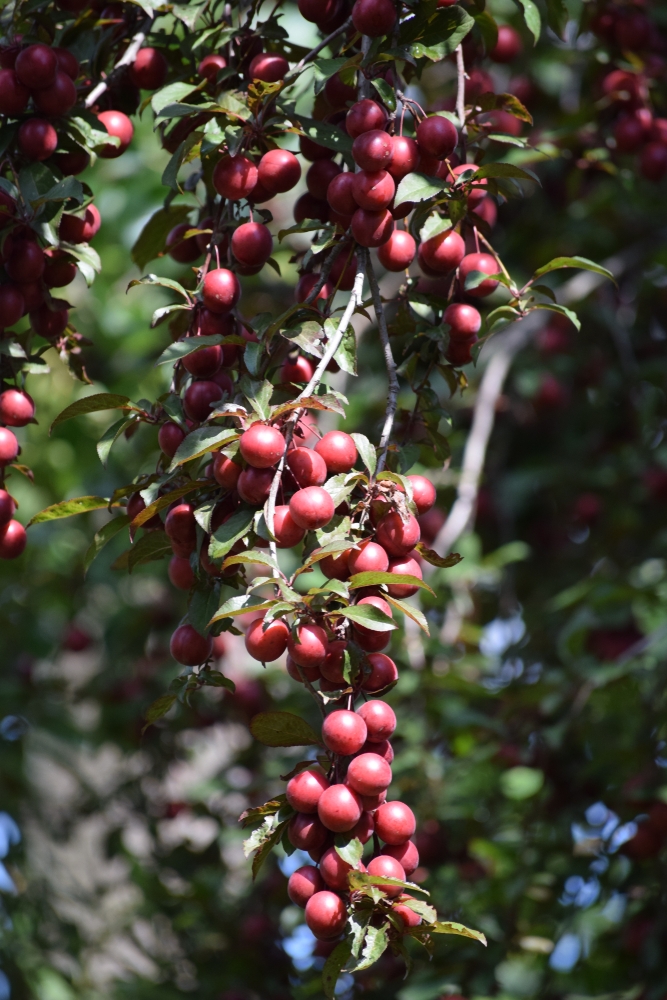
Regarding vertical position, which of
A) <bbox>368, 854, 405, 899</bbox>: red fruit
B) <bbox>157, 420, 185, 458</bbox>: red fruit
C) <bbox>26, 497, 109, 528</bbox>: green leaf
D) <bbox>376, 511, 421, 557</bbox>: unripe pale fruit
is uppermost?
<bbox>157, 420, 185, 458</bbox>: red fruit

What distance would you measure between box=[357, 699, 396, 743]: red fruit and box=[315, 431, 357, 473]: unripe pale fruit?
0.19 metres

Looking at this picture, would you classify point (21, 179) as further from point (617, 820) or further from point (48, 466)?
point (48, 466)

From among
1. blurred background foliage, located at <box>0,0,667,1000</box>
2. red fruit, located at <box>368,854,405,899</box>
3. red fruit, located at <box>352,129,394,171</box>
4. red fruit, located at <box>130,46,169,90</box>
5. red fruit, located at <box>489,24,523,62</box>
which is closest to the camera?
red fruit, located at <box>368,854,405,899</box>

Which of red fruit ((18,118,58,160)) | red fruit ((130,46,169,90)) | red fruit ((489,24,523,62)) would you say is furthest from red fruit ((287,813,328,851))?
red fruit ((489,24,523,62))

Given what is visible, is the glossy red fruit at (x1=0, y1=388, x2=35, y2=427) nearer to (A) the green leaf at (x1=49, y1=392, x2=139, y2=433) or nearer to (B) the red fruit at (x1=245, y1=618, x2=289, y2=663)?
(A) the green leaf at (x1=49, y1=392, x2=139, y2=433)

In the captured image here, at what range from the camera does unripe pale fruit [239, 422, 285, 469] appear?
29.4 inches

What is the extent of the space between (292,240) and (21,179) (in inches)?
76.0

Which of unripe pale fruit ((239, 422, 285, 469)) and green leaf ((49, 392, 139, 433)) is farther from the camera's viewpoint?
green leaf ((49, 392, 139, 433))

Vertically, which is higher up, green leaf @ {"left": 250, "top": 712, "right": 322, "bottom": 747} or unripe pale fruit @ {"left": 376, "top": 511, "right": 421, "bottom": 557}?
unripe pale fruit @ {"left": 376, "top": 511, "right": 421, "bottom": 557}

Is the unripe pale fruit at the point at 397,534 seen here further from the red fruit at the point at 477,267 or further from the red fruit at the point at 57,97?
the red fruit at the point at 57,97

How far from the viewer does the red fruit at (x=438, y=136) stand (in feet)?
2.90

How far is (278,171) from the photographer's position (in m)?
0.90

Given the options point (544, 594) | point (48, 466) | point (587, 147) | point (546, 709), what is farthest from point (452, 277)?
point (48, 466)

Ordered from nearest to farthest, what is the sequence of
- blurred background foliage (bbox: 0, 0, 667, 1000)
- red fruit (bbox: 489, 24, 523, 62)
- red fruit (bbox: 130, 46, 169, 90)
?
red fruit (bbox: 130, 46, 169, 90) → blurred background foliage (bbox: 0, 0, 667, 1000) → red fruit (bbox: 489, 24, 523, 62)
